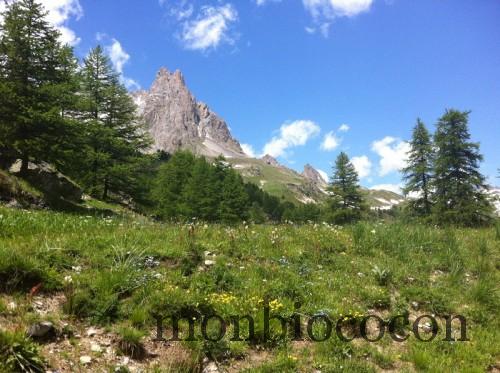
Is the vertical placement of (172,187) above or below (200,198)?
above

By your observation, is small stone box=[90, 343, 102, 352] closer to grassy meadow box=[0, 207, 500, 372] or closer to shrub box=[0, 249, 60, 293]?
grassy meadow box=[0, 207, 500, 372]

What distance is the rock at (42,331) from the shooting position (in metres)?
5.39

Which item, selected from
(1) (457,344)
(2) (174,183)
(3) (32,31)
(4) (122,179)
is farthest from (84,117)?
(1) (457,344)

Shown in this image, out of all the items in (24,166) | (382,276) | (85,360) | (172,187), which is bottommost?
(85,360)

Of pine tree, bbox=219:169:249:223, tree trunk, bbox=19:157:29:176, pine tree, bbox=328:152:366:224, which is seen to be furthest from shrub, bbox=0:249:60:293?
pine tree, bbox=328:152:366:224

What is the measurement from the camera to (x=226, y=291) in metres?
7.89

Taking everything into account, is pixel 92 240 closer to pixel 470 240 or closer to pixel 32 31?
pixel 470 240

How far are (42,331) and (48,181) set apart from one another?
20.4 metres

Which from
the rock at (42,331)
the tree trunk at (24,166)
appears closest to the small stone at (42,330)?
the rock at (42,331)

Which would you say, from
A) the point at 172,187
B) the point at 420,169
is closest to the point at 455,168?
the point at 420,169

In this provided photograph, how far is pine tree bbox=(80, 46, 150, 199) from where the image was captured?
33594mm

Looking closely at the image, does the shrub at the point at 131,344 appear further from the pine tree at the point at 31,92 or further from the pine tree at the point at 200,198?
the pine tree at the point at 200,198

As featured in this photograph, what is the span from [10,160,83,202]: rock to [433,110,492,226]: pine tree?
29.1 meters

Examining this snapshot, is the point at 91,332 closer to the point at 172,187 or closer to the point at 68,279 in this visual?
the point at 68,279
